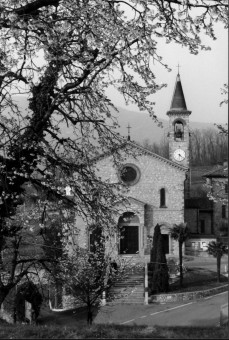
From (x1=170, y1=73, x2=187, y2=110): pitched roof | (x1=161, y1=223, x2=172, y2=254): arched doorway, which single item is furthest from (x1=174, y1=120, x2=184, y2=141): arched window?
(x1=161, y1=223, x2=172, y2=254): arched doorway

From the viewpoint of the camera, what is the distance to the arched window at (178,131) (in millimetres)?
41125

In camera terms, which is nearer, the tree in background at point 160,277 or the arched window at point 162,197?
the tree in background at point 160,277

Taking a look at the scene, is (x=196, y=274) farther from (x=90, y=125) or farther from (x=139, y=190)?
(x=90, y=125)

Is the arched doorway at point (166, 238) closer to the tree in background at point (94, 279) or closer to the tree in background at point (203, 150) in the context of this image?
the tree in background at point (203, 150)

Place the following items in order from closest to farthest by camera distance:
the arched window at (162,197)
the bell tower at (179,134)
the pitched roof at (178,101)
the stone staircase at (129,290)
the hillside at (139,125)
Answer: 1. the hillside at (139,125)
2. the stone staircase at (129,290)
3. the arched window at (162,197)
4. the bell tower at (179,134)
5. the pitched roof at (178,101)

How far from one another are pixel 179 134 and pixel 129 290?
1653cm

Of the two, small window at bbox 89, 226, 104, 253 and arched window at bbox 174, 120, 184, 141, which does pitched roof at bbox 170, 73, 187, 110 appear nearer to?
arched window at bbox 174, 120, 184, 141

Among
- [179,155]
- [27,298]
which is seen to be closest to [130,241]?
[179,155]

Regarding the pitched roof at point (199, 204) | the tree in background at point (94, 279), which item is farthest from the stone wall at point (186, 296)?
the pitched roof at point (199, 204)

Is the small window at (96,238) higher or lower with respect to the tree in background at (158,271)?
higher

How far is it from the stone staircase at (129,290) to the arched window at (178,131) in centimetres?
1368

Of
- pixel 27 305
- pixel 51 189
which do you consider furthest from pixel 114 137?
pixel 27 305

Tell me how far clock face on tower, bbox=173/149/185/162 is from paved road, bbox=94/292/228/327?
16.5m

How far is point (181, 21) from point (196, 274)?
2338cm
